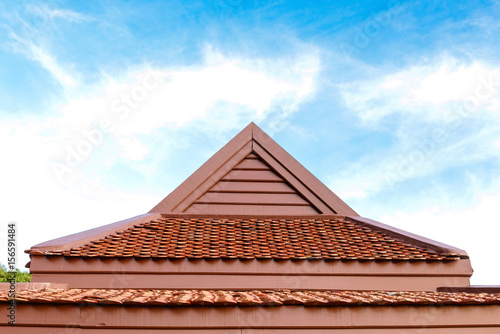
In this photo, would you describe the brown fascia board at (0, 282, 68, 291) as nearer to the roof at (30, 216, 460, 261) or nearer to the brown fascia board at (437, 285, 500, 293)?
the roof at (30, 216, 460, 261)

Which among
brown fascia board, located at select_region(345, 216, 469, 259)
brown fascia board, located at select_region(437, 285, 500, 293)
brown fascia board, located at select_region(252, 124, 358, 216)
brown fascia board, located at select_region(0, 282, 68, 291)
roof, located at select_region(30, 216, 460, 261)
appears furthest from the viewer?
brown fascia board, located at select_region(252, 124, 358, 216)

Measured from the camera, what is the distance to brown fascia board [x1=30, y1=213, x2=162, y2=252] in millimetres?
6395

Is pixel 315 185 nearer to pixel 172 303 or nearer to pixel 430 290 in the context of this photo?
pixel 430 290

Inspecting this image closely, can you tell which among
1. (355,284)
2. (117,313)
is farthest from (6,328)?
(355,284)

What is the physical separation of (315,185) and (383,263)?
8.68 ft

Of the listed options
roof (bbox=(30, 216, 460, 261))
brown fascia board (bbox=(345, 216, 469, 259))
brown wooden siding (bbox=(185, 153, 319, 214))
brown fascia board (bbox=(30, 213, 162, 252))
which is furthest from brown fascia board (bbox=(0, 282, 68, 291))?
brown fascia board (bbox=(345, 216, 469, 259))

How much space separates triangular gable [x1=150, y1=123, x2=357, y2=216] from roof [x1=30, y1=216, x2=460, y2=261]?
1.00 ft

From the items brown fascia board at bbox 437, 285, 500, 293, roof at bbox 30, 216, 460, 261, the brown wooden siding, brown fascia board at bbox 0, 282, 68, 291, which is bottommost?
brown fascia board at bbox 437, 285, 500, 293

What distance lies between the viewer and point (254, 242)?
708cm

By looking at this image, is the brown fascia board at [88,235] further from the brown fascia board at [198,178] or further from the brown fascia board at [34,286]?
the brown fascia board at [34,286]

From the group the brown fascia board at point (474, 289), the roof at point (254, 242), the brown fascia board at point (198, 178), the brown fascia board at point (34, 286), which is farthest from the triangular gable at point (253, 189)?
the brown fascia board at point (34, 286)

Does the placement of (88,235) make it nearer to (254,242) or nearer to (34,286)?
(34,286)

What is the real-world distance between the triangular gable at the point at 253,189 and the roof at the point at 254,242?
30 cm

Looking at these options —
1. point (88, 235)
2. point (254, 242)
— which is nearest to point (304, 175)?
point (254, 242)
